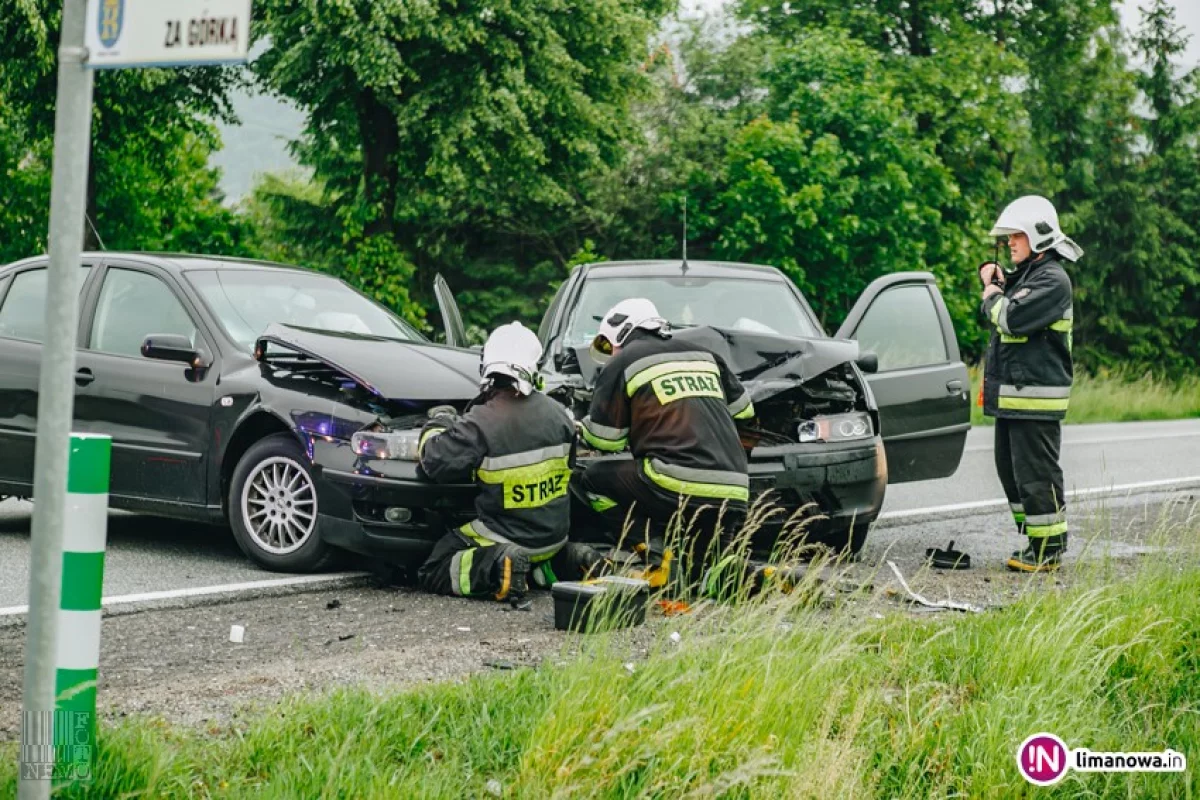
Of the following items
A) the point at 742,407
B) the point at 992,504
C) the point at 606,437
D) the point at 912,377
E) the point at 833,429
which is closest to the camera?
the point at 606,437

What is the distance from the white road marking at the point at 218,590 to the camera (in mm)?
6906

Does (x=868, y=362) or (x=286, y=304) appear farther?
(x=286, y=304)

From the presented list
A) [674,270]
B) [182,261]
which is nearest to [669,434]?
[674,270]

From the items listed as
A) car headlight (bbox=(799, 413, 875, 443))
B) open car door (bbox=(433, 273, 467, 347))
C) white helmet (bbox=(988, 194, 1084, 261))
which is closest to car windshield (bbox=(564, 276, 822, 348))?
open car door (bbox=(433, 273, 467, 347))

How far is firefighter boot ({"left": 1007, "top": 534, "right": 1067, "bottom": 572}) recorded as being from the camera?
822 cm

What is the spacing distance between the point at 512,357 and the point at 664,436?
0.83 meters

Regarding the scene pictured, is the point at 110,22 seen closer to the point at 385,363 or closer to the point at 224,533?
the point at 385,363

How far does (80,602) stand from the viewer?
12.4ft

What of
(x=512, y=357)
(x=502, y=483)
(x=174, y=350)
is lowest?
(x=502, y=483)

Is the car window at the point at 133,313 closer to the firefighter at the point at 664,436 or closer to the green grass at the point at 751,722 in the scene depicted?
the firefighter at the point at 664,436

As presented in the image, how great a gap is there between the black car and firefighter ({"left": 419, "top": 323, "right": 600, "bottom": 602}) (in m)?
0.25

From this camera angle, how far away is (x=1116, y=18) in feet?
143

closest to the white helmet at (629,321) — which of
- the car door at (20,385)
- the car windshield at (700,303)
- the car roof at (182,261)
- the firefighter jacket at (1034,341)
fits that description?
the car windshield at (700,303)

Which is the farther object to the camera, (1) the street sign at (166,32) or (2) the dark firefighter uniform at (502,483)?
(2) the dark firefighter uniform at (502,483)
